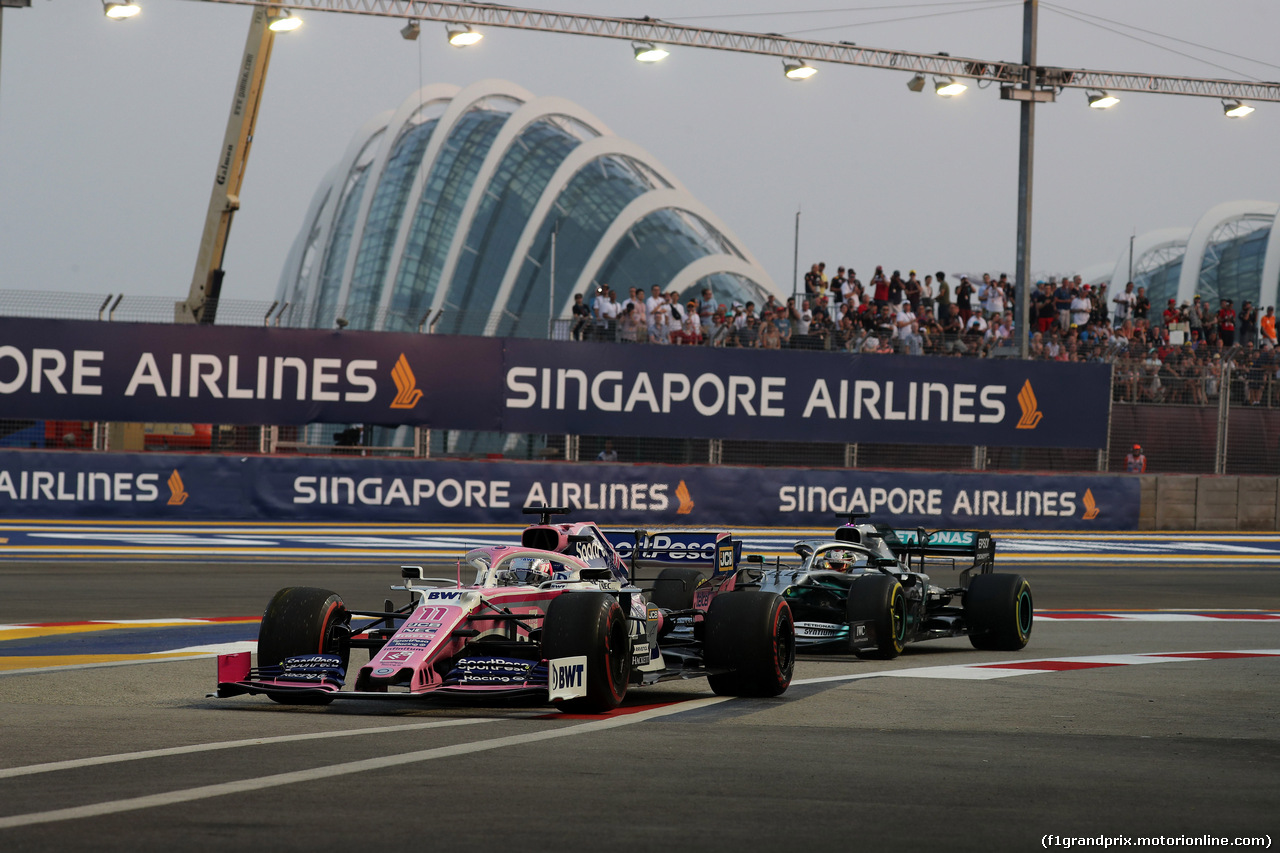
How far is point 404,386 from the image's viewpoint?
81.4 feet

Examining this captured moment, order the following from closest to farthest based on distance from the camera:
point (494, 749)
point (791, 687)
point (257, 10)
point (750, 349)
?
point (494, 749), point (791, 687), point (750, 349), point (257, 10)

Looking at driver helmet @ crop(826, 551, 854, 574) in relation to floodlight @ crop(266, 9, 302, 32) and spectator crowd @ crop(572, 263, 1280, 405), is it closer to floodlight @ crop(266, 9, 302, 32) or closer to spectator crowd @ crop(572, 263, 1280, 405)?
spectator crowd @ crop(572, 263, 1280, 405)

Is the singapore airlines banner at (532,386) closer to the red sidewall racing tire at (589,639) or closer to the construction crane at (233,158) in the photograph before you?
the construction crane at (233,158)

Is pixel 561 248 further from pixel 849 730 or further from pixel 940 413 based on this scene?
pixel 849 730

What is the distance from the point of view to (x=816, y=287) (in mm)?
30219

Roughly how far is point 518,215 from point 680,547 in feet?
172

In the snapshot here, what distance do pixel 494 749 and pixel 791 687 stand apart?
11.7 feet

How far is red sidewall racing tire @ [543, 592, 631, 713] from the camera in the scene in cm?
798

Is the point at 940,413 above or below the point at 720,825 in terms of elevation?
above

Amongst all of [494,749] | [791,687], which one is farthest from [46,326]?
[494,749]

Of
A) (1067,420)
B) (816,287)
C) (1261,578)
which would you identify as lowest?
(1261,578)

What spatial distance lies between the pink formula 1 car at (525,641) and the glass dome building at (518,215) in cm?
5168

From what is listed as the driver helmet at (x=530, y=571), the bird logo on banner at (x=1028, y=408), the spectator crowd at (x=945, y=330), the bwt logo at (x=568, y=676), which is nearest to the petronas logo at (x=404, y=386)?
the spectator crowd at (x=945, y=330)

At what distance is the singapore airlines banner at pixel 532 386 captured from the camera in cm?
2381
